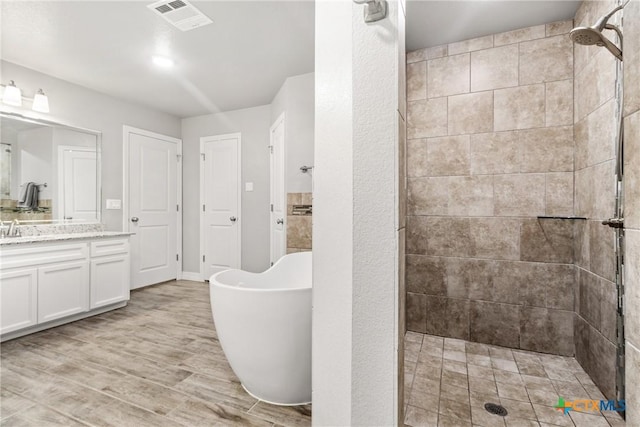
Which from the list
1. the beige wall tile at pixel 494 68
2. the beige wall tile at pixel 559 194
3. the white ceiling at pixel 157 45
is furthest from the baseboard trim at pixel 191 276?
the beige wall tile at pixel 559 194

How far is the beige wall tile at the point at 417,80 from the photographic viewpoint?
8.68 feet

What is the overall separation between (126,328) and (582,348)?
3.59 m

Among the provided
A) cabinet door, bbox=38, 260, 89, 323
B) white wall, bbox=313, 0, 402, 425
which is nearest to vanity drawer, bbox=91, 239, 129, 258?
cabinet door, bbox=38, 260, 89, 323

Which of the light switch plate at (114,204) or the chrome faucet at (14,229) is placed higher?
the light switch plate at (114,204)

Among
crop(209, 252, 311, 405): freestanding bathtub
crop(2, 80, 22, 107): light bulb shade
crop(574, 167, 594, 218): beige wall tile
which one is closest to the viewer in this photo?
crop(209, 252, 311, 405): freestanding bathtub

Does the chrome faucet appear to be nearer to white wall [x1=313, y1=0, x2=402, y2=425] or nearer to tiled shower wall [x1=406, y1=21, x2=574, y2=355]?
white wall [x1=313, y1=0, x2=402, y2=425]

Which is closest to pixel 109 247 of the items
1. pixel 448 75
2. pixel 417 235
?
pixel 417 235

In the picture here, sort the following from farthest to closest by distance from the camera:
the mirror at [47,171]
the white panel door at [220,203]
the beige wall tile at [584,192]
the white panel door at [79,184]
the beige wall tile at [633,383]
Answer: the white panel door at [220,203] < the white panel door at [79,184] < the mirror at [47,171] < the beige wall tile at [584,192] < the beige wall tile at [633,383]

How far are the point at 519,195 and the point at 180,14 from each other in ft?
9.26

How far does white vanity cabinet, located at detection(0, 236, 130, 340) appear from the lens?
2480 mm

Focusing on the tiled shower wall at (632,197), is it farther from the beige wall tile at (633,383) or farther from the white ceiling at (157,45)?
the white ceiling at (157,45)

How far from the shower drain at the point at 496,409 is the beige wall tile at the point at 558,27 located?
2.53 meters

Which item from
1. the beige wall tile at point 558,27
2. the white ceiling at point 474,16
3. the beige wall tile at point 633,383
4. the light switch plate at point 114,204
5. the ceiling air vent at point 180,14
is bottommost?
the beige wall tile at point 633,383

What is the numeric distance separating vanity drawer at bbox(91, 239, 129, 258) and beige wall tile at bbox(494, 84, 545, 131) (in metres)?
3.82
